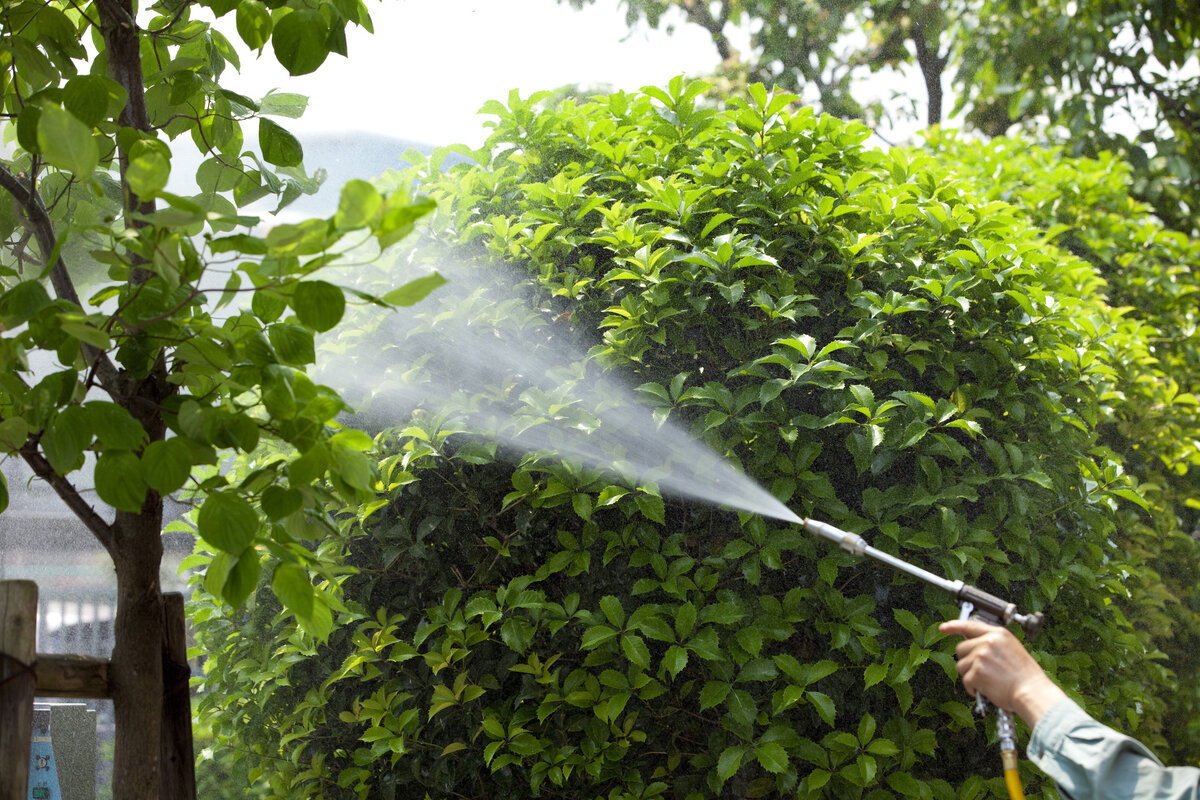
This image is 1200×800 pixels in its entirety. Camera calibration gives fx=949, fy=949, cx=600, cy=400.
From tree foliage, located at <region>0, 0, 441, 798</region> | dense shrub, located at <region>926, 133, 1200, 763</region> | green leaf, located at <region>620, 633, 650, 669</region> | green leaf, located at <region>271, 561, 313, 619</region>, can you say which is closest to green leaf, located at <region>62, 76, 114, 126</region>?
tree foliage, located at <region>0, 0, 441, 798</region>

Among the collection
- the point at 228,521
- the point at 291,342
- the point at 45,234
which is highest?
the point at 45,234

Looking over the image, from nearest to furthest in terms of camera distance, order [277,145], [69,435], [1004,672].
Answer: [69,435]
[1004,672]
[277,145]

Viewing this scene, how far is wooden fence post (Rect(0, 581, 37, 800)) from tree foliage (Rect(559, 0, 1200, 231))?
616 centimetres

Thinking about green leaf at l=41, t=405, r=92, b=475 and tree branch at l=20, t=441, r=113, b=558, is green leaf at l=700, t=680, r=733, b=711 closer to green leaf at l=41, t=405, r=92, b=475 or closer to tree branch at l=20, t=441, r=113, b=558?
tree branch at l=20, t=441, r=113, b=558

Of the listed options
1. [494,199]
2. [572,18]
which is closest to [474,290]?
[494,199]

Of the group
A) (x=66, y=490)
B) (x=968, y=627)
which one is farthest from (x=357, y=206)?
(x=968, y=627)

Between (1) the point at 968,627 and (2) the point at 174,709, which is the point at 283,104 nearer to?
(2) the point at 174,709

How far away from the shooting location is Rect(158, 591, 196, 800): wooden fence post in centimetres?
181

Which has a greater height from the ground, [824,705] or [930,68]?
[930,68]

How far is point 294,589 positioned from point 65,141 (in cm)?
67

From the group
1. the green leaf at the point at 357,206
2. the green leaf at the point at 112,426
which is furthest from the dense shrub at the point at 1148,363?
the green leaf at the point at 112,426

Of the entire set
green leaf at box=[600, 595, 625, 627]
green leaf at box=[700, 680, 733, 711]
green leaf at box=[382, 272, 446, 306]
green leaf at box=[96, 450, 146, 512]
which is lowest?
green leaf at box=[700, 680, 733, 711]

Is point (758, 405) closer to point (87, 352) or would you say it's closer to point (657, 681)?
point (657, 681)

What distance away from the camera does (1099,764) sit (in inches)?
55.7
